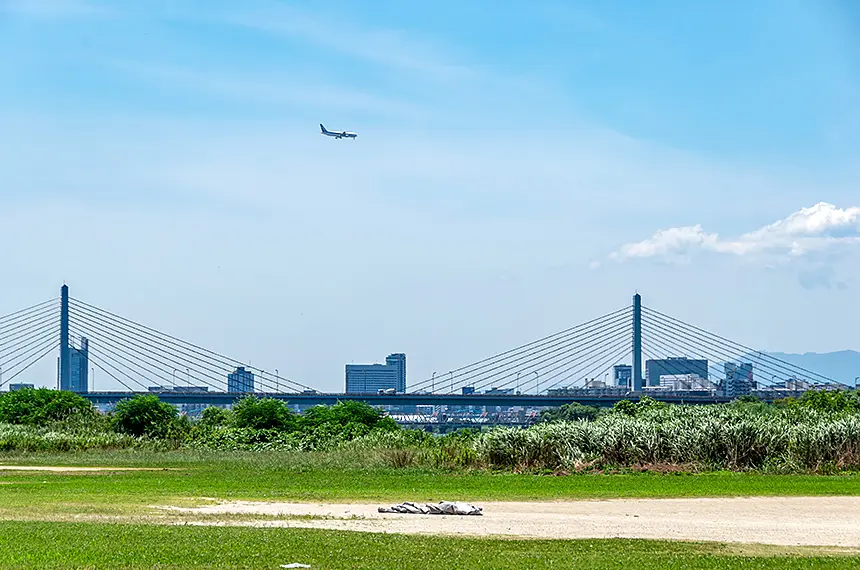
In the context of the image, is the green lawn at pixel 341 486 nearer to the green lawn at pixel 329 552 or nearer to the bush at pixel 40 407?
the green lawn at pixel 329 552

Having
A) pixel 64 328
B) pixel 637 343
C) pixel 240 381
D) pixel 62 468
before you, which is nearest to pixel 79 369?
pixel 240 381

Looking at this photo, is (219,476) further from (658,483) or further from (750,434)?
(750,434)

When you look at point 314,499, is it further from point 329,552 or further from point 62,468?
point 62,468

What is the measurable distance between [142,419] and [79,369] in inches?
4321

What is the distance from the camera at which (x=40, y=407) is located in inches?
2516

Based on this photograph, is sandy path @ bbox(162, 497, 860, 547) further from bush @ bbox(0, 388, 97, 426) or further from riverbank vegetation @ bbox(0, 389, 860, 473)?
bush @ bbox(0, 388, 97, 426)

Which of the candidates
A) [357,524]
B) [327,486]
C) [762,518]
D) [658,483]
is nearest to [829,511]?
[762,518]

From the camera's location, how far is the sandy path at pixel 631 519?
21.0m

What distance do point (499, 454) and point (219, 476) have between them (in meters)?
9.42

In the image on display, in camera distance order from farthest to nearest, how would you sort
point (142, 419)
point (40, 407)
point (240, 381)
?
1. point (240, 381)
2. point (40, 407)
3. point (142, 419)

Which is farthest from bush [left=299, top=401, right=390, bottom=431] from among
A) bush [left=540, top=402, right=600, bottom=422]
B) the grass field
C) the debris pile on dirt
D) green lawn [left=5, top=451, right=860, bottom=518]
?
the debris pile on dirt

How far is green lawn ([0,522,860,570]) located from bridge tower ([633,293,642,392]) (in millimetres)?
97834

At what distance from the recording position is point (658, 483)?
3359 centimetres

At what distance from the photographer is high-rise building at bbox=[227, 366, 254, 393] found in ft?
414
